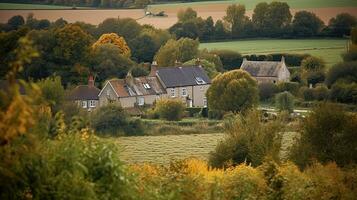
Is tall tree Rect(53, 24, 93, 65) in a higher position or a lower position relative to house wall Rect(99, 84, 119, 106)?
higher

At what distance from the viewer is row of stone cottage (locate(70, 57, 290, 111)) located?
38.5 metres

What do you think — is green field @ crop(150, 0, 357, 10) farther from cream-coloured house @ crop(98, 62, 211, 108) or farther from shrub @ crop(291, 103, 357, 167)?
shrub @ crop(291, 103, 357, 167)

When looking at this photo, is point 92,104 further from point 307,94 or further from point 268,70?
point 268,70

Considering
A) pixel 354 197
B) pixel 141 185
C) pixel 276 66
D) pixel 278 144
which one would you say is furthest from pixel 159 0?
pixel 141 185

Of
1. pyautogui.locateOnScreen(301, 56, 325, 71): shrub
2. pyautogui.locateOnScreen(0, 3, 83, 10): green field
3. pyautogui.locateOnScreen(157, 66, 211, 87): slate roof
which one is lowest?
pyautogui.locateOnScreen(157, 66, 211, 87): slate roof

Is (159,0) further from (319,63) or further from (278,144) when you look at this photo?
(278,144)

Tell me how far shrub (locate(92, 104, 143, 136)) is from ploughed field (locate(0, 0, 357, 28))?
15.9 metres

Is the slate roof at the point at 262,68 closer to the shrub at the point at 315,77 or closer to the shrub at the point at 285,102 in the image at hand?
the shrub at the point at 315,77

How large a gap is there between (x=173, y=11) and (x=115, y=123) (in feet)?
70.4

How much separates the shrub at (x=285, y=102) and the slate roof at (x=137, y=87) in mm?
6132

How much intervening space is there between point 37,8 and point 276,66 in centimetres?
1358

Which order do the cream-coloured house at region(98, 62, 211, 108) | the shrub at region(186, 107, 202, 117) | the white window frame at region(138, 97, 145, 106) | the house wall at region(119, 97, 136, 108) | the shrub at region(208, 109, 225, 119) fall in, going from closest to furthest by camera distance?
the shrub at region(208, 109, 225, 119) → the shrub at region(186, 107, 202, 117) → the house wall at region(119, 97, 136, 108) → the cream-coloured house at region(98, 62, 211, 108) → the white window frame at region(138, 97, 145, 106)

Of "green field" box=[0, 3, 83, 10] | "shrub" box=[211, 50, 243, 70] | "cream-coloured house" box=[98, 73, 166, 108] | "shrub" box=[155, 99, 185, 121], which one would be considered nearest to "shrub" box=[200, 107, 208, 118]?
"shrub" box=[155, 99, 185, 121]

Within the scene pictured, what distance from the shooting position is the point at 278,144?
21453 millimetres
